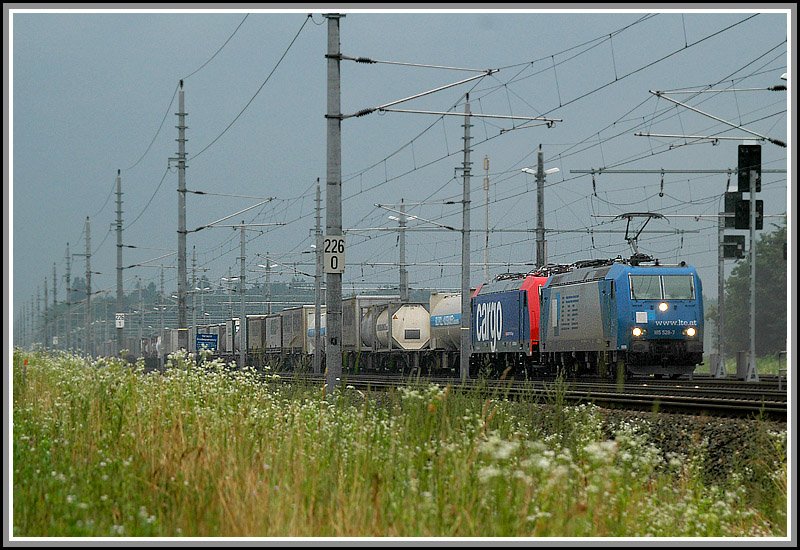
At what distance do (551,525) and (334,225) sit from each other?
33.9ft

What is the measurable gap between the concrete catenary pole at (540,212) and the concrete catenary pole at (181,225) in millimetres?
12572

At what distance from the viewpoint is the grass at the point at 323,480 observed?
8.16 metres

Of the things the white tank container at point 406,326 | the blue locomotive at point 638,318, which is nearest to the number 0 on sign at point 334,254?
the blue locomotive at point 638,318

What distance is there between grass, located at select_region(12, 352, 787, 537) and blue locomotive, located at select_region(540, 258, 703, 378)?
16.9 metres

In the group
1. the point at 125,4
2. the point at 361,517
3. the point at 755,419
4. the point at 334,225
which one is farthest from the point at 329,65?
the point at 361,517

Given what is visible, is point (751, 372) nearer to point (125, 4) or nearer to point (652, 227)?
point (652, 227)

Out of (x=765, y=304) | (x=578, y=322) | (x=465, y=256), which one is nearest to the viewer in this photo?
(x=578, y=322)

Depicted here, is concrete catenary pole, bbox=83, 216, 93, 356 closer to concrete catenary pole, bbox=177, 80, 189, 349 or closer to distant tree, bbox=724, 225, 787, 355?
concrete catenary pole, bbox=177, 80, 189, 349

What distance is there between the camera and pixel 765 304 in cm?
6319

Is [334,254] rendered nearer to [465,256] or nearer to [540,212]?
[465,256]

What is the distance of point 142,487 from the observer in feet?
31.6

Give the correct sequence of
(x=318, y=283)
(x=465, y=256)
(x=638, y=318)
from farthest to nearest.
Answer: (x=318, y=283) → (x=465, y=256) → (x=638, y=318)

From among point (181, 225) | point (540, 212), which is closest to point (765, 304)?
point (540, 212)

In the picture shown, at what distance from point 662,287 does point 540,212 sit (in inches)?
385
